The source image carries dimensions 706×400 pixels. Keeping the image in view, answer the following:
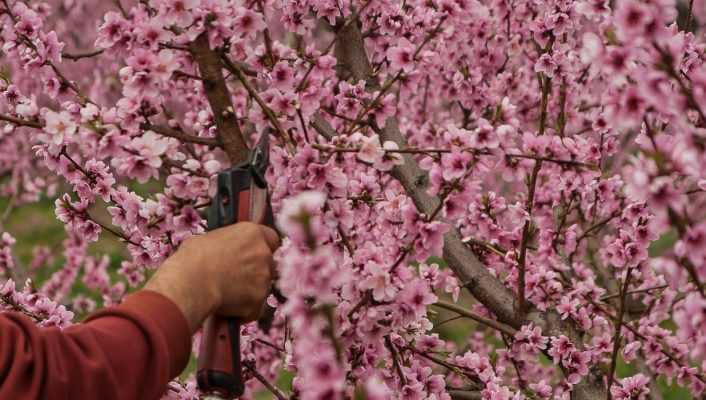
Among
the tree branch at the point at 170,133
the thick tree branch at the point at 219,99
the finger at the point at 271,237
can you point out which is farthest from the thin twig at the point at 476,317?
the tree branch at the point at 170,133

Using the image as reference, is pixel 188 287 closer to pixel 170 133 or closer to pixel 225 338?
pixel 225 338

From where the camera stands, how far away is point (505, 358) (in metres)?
2.95

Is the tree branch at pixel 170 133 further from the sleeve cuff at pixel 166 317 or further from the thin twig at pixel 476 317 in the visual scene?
the thin twig at pixel 476 317

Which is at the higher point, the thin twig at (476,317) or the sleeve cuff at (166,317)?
the thin twig at (476,317)

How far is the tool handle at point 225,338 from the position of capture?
1928mm

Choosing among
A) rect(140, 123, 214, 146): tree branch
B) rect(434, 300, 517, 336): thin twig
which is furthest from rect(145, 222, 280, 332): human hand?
rect(434, 300, 517, 336): thin twig

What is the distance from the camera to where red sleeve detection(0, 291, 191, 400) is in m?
1.51

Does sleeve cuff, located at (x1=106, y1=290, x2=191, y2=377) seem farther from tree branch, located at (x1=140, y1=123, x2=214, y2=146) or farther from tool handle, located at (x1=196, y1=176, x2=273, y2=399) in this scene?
tree branch, located at (x1=140, y1=123, x2=214, y2=146)

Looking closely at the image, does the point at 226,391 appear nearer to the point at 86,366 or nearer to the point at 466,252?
the point at 86,366

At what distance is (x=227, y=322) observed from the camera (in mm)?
1961

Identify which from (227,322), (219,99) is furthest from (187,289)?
(219,99)

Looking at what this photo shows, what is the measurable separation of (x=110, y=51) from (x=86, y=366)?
1072mm

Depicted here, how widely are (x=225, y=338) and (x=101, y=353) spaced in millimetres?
422

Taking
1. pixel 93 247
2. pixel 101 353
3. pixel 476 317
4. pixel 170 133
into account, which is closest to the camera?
pixel 101 353
